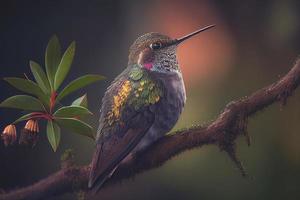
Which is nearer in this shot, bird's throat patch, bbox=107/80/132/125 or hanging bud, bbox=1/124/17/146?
bird's throat patch, bbox=107/80/132/125

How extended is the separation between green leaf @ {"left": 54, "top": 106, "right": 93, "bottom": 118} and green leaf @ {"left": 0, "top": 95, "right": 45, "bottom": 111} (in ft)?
0.30

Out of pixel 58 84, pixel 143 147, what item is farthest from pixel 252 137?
pixel 58 84

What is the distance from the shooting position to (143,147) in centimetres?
223

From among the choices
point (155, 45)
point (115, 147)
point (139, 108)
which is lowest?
point (115, 147)

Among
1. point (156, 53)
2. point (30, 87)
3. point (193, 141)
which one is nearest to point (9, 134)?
point (30, 87)

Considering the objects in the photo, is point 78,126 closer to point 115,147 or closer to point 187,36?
point 115,147

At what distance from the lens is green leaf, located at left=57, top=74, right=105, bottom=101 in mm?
2371

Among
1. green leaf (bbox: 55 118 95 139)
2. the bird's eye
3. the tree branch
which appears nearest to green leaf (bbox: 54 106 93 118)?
green leaf (bbox: 55 118 95 139)

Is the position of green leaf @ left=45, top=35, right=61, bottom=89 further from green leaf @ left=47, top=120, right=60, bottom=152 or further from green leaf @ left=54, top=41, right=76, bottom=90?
green leaf @ left=47, top=120, right=60, bottom=152

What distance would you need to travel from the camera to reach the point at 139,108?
2.22 metres

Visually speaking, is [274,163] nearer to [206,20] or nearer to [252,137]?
[252,137]

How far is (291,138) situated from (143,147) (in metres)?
0.74

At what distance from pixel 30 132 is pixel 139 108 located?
1.93ft

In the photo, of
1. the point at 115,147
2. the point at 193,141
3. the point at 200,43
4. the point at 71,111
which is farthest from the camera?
the point at 200,43
